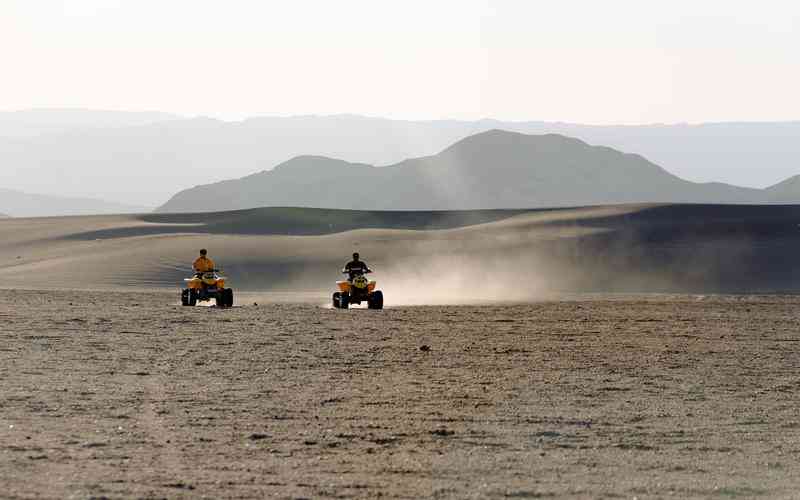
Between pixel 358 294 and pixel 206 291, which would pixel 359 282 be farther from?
pixel 206 291

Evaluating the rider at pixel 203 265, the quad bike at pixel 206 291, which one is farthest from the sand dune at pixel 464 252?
the rider at pixel 203 265

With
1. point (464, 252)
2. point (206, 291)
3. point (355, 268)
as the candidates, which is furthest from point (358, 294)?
point (464, 252)

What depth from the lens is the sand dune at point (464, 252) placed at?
172 feet

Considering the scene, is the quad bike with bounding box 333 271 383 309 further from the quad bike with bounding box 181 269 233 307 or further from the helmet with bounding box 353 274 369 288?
the quad bike with bounding box 181 269 233 307

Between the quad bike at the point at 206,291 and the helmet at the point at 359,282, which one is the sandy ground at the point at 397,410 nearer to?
the helmet at the point at 359,282

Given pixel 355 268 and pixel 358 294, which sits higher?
pixel 355 268

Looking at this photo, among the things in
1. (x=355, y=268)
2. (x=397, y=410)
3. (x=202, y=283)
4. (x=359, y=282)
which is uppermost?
(x=355, y=268)

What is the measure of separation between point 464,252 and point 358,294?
2874cm

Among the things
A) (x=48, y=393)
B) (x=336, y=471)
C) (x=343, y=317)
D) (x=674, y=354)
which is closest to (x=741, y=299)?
(x=343, y=317)

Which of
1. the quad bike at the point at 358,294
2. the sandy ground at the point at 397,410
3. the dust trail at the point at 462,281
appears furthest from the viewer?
the dust trail at the point at 462,281

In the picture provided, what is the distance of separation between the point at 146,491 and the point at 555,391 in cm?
740

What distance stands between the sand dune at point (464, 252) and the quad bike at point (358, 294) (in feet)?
26.7

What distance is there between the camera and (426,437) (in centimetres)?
1279

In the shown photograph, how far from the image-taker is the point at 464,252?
200ft
